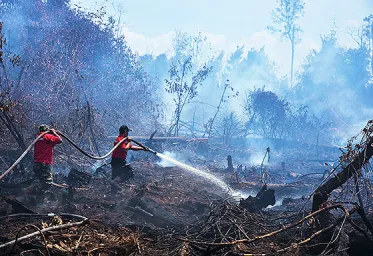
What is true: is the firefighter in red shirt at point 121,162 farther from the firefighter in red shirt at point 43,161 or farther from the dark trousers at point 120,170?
the firefighter in red shirt at point 43,161

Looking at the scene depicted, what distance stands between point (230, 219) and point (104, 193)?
16.1 feet

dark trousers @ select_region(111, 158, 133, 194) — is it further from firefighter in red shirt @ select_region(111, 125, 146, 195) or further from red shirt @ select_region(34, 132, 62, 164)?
red shirt @ select_region(34, 132, 62, 164)

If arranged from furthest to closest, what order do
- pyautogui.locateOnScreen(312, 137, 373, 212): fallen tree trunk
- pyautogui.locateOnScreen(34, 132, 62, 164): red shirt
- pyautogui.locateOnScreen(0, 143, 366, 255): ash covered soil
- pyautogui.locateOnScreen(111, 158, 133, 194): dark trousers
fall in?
pyautogui.locateOnScreen(111, 158, 133, 194): dark trousers, pyautogui.locateOnScreen(34, 132, 62, 164): red shirt, pyautogui.locateOnScreen(312, 137, 373, 212): fallen tree trunk, pyautogui.locateOnScreen(0, 143, 366, 255): ash covered soil

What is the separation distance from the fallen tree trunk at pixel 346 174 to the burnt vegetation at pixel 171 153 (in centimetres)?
2

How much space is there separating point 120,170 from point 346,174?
6219 mm

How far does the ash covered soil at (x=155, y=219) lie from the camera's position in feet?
13.1

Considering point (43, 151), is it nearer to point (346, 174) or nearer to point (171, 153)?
point (346, 174)

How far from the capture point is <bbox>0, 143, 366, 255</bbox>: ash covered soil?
4.01 metres

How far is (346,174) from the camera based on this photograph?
4.62m

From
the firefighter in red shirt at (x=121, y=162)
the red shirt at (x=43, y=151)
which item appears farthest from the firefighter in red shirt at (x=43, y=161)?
the firefighter in red shirt at (x=121, y=162)

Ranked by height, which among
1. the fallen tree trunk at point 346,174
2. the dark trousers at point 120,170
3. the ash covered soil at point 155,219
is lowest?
the ash covered soil at point 155,219

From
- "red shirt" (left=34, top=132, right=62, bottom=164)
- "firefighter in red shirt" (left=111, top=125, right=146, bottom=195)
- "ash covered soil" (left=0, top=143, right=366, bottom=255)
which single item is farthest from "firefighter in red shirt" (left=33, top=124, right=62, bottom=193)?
"firefighter in red shirt" (left=111, top=125, right=146, bottom=195)

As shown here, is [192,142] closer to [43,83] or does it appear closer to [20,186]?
[43,83]

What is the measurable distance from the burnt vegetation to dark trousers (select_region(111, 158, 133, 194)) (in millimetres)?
306
